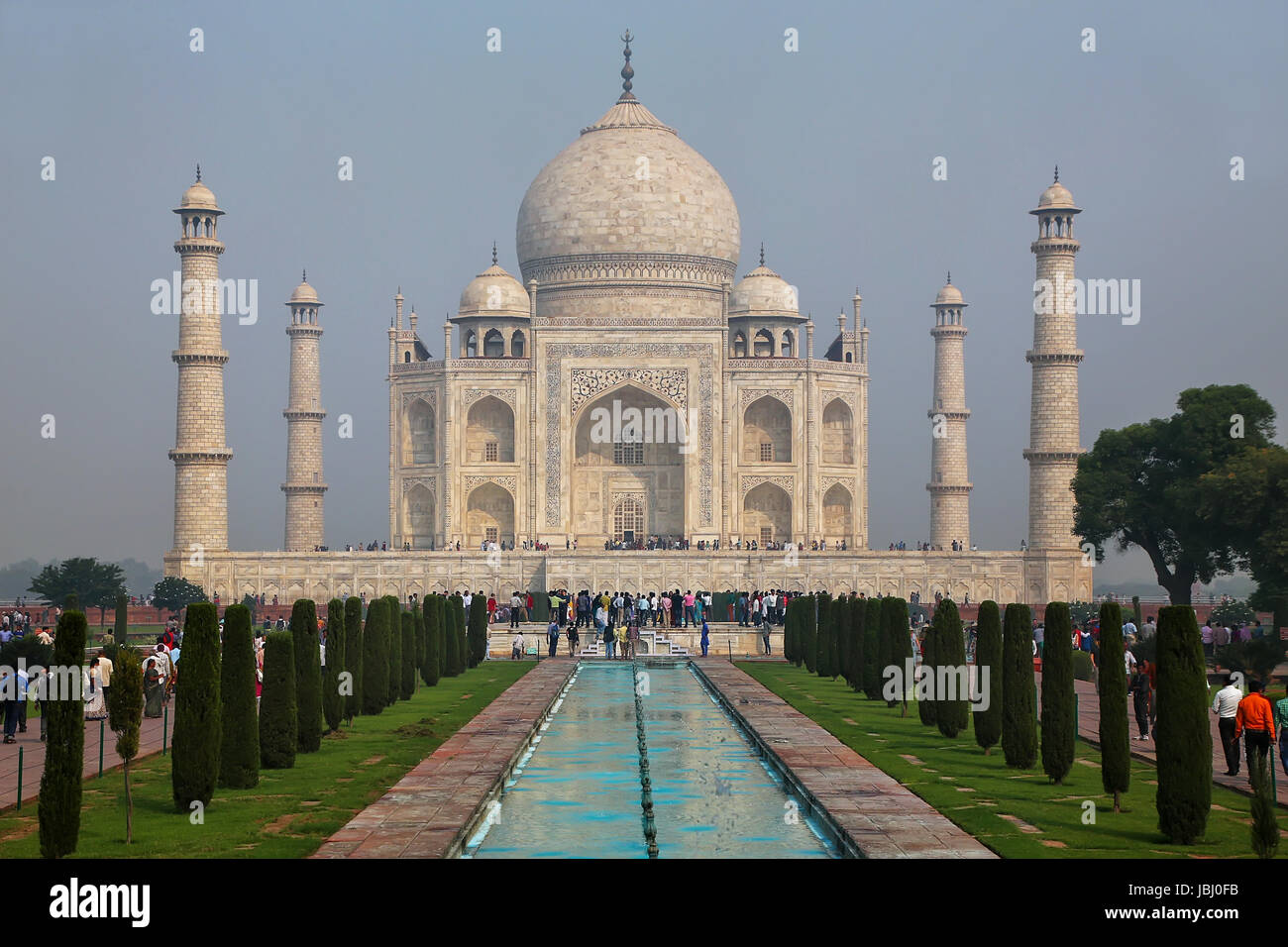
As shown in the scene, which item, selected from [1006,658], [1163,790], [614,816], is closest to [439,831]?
[614,816]

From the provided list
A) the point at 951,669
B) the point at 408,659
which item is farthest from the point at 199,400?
the point at 951,669

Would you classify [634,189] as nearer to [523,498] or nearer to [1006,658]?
[523,498]

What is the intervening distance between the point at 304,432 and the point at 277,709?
104 ft

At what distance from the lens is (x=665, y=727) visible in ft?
55.9

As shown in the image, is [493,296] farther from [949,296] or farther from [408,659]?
[408,659]

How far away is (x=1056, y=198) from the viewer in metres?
40.4

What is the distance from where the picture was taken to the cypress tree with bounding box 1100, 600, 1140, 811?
1150 cm

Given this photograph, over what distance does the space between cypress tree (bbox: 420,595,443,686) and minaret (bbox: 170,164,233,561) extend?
1722cm

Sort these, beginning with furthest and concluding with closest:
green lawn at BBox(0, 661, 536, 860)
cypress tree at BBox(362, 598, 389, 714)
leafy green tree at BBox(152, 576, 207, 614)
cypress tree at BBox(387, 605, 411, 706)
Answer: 1. leafy green tree at BBox(152, 576, 207, 614)
2. cypress tree at BBox(387, 605, 411, 706)
3. cypress tree at BBox(362, 598, 389, 714)
4. green lawn at BBox(0, 661, 536, 860)

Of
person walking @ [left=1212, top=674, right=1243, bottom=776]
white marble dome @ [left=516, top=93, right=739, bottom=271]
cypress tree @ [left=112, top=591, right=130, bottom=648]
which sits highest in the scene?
white marble dome @ [left=516, top=93, right=739, bottom=271]

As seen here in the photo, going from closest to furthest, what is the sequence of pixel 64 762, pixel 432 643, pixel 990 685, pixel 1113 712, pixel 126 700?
pixel 64 762, pixel 126 700, pixel 1113 712, pixel 990 685, pixel 432 643

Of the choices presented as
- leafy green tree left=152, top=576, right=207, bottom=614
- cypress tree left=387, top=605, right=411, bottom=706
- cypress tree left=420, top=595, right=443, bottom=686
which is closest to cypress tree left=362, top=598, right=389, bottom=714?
cypress tree left=387, top=605, right=411, bottom=706

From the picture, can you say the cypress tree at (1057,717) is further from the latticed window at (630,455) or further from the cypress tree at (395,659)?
the latticed window at (630,455)

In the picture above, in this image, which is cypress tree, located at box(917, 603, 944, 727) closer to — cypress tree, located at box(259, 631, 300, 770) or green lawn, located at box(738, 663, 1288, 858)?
green lawn, located at box(738, 663, 1288, 858)
